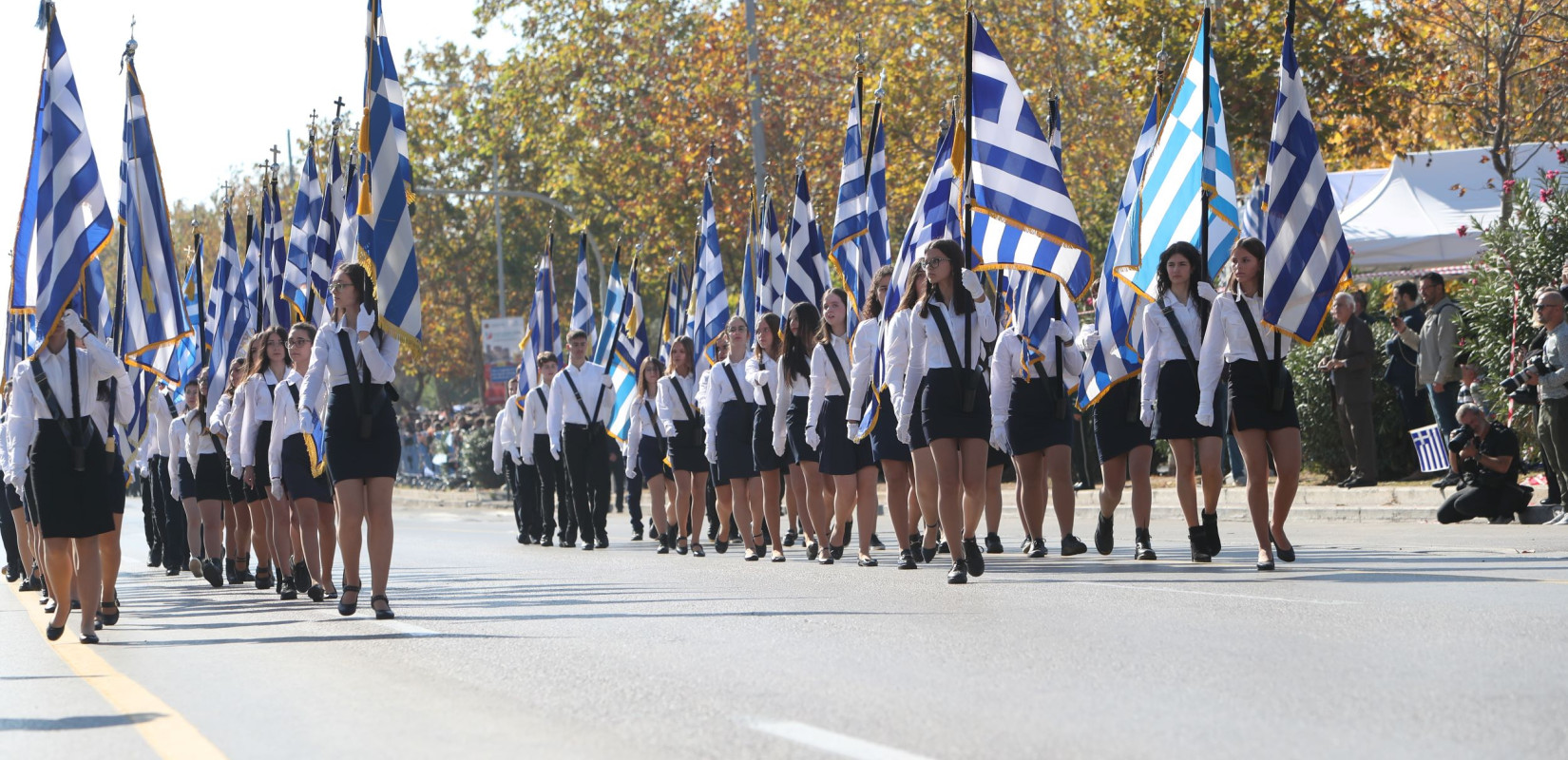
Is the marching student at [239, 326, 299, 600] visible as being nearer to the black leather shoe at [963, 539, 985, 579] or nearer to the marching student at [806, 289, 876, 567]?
the marching student at [806, 289, 876, 567]

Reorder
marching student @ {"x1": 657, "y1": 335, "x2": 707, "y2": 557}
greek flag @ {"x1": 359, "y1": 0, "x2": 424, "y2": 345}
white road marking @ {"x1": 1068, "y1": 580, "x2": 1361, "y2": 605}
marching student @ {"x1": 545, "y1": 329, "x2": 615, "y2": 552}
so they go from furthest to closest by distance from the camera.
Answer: marching student @ {"x1": 545, "y1": 329, "x2": 615, "y2": 552} → marching student @ {"x1": 657, "y1": 335, "x2": 707, "y2": 557} → greek flag @ {"x1": 359, "y1": 0, "x2": 424, "y2": 345} → white road marking @ {"x1": 1068, "y1": 580, "x2": 1361, "y2": 605}

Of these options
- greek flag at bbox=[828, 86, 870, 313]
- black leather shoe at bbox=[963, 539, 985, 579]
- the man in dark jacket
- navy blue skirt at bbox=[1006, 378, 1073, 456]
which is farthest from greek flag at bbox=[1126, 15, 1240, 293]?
the man in dark jacket

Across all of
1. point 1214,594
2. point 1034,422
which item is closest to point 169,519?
point 1034,422

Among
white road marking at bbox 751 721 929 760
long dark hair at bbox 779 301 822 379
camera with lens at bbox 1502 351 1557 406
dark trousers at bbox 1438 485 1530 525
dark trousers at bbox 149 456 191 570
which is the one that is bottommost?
white road marking at bbox 751 721 929 760

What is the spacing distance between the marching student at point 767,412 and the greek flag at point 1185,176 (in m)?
3.06

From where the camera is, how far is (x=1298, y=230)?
43.4ft

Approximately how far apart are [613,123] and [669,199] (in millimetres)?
4335

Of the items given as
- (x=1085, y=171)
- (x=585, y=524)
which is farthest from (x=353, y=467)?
(x=1085, y=171)

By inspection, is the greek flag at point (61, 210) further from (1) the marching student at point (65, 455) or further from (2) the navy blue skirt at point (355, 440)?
(2) the navy blue skirt at point (355, 440)

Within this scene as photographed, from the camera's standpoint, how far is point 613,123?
142 feet

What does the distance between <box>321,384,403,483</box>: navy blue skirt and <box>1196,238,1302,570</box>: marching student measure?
4.72 metres

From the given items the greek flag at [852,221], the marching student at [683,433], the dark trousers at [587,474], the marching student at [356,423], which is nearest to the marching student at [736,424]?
the marching student at [683,433]

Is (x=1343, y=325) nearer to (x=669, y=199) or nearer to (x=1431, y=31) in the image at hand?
(x=1431, y=31)

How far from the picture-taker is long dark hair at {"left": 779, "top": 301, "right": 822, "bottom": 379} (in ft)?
48.3
